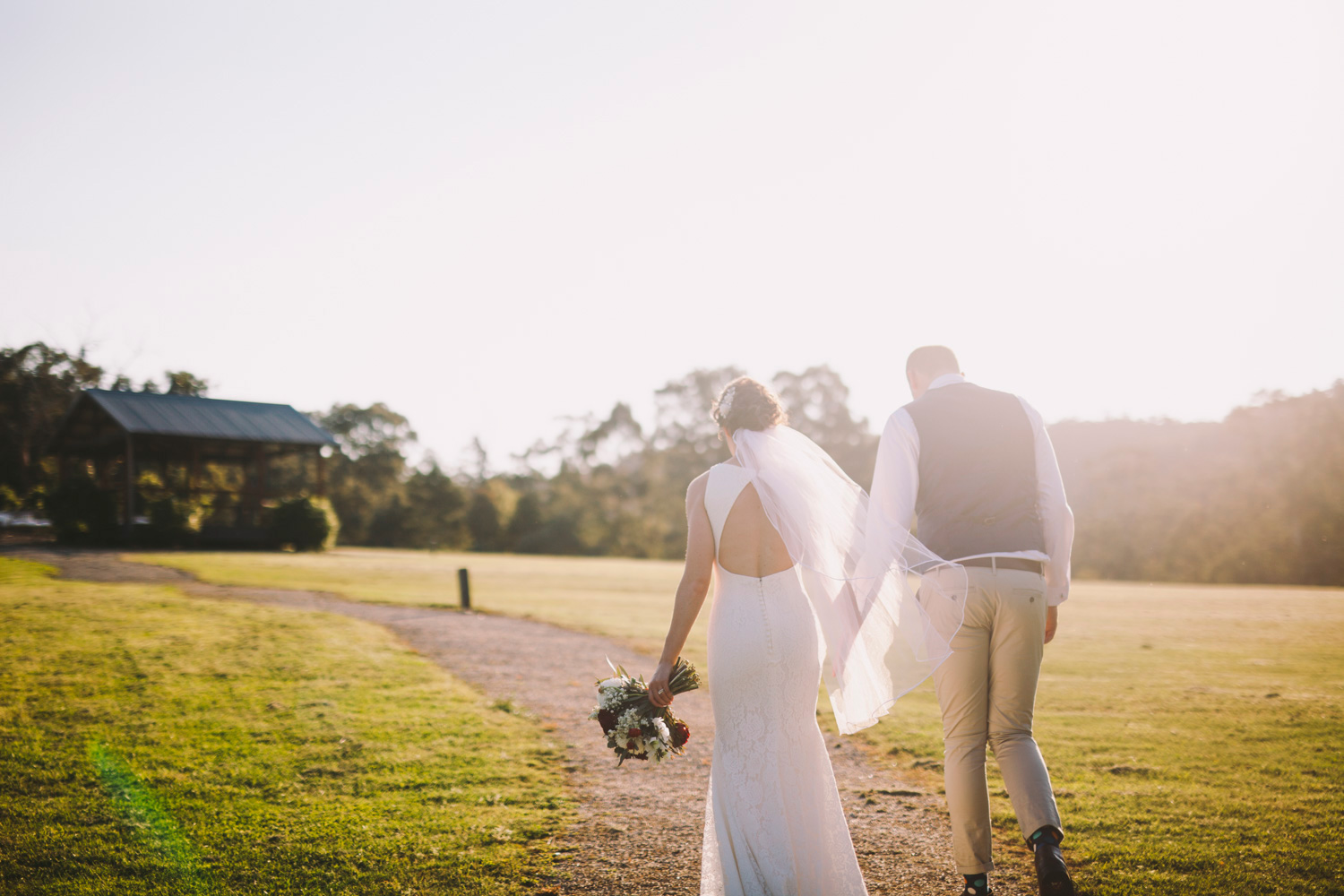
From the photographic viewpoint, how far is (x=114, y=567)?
20.5 metres

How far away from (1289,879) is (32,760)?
7.72 metres

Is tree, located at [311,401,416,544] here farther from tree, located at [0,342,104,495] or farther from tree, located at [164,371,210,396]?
tree, located at [0,342,104,495]

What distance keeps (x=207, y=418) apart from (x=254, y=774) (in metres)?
32.2

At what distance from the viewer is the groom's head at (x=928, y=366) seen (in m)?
3.92

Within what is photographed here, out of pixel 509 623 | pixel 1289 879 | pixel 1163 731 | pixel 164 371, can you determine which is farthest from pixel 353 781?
pixel 164 371

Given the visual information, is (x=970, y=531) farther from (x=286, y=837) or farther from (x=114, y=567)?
(x=114, y=567)

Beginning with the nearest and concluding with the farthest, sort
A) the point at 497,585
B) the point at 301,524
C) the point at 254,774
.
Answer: the point at 254,774 → the point at 497,585 → the point at 301,524

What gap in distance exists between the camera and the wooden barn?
101 ft

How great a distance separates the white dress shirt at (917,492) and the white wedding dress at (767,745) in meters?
0.58

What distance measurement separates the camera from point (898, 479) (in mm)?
3721

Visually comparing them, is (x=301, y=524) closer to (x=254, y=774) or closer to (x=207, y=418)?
(x=207, y=418)

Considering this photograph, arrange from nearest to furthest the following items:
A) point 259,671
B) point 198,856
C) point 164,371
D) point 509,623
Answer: point 198,856, point 259,671, point 509,623, point 164,371

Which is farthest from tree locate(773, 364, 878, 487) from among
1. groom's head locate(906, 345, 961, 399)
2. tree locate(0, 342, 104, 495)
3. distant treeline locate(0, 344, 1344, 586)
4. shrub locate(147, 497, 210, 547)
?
groom's head locate(906, 345, 961, 399)

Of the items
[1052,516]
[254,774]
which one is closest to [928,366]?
[1052,516]
